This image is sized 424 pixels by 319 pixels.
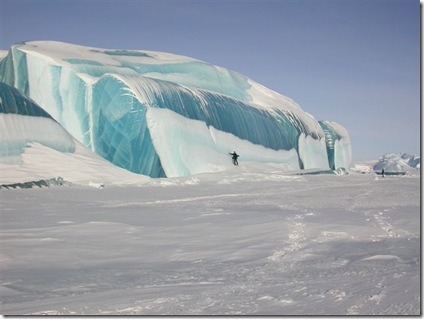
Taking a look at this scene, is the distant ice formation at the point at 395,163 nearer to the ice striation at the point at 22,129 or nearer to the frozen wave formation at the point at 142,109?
the frozen wave formation at the point at 142,109

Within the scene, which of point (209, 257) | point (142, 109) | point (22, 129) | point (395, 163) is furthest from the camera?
point (395, 163)

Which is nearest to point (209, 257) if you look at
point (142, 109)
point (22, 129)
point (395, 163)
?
point (22, 129)

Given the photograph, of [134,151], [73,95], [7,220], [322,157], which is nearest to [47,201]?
[7,220]

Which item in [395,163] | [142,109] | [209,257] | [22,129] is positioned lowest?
[395,163]

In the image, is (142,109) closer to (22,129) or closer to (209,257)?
(22,129)

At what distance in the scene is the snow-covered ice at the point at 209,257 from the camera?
3646mm

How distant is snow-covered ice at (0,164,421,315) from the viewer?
12.0ft

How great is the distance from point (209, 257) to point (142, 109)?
52.0 ft

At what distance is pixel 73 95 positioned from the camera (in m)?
22.8

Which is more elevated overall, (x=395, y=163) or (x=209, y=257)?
(x=209, y=257)

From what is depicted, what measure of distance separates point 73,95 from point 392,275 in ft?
67.2

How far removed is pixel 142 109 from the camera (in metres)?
20.7

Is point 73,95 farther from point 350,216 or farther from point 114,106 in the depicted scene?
point 350,216

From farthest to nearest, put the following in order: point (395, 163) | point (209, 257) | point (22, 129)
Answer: point (395, 163), point (22, 129), point (209, 257)
